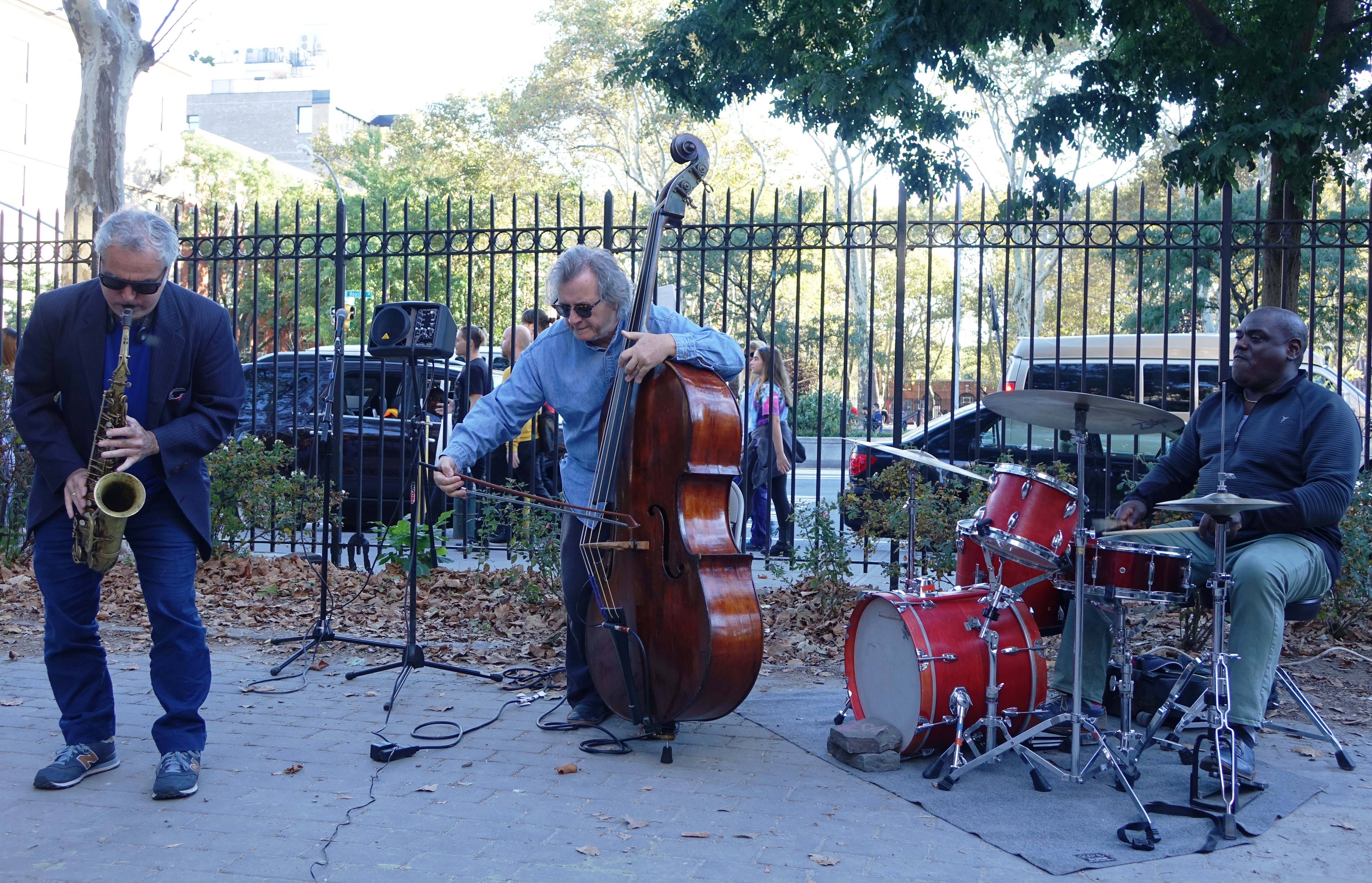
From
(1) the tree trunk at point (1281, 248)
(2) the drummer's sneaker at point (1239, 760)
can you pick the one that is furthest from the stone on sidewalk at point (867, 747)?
(1) the tree trunk at point (1281, 248)

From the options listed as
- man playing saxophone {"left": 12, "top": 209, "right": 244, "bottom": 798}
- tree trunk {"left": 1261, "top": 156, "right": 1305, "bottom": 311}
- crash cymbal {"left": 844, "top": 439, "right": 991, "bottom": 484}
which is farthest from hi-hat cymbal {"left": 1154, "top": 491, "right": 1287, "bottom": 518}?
tree trunk {"left": 1261, "top": 156, "right": 1305, "bottom": 311}

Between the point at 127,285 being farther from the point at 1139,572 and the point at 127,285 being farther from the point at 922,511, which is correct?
the point at 922,511

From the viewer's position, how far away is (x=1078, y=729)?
389 cm

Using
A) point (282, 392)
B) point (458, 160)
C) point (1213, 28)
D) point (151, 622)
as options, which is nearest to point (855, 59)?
point (1213, 28)

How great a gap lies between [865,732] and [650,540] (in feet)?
3.71

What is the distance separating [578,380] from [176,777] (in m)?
2.00

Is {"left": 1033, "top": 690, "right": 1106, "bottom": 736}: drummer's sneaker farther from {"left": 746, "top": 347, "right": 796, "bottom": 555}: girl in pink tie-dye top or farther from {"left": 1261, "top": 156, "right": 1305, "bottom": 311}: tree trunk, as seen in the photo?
{"left": 1261, "top": 156, "right": 1305, "bottom": 311}: tree trunk

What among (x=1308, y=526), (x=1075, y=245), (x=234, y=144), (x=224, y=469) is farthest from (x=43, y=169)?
(x=1308, y=526)

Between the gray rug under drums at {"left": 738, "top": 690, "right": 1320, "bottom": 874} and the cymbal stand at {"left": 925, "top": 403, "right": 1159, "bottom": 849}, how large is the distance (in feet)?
0.17

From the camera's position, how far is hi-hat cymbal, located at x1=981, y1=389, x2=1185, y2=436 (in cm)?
371

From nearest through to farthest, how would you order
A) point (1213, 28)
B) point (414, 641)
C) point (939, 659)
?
point (939, 659) < point (414, 641) < point (1213, 28)

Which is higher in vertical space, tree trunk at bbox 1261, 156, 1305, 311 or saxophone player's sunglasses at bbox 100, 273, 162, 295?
tree trunk at bbox 1261, 156, 1305, 311

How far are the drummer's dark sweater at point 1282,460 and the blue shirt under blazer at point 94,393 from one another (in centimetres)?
376

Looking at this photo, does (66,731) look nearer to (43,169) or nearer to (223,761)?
(223,761)
